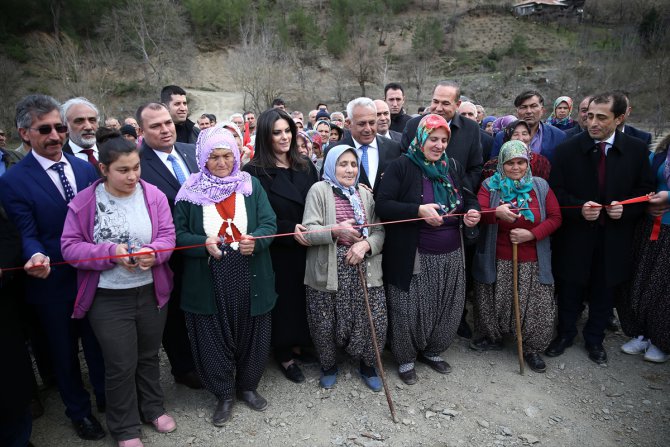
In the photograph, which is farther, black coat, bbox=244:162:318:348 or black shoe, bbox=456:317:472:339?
black shoe, bbox=456:317:472:339

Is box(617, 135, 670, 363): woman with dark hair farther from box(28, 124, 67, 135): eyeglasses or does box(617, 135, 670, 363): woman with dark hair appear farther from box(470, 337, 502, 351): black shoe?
box(28, 124, 67, 135): eyeglasses

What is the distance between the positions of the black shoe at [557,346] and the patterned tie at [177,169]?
3810 millimetres

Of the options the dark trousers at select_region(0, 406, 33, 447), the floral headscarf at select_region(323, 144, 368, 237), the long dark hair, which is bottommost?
the dark trousers at select_region(0, 406, 33, 447)

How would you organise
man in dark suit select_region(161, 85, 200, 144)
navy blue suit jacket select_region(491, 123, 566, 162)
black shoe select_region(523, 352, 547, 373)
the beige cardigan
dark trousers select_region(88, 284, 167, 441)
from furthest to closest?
1. man in dark suit select_region(161, 85, 200, 144)
2. navy blue suit jacket select_region(491, 123, 566, 162)
3. black shoe select_region(523, 352, 547, 373)
4. the beige cardigan
5. dark trousers select_region(88, 284, 167, 441)

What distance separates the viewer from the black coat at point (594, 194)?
3.48 metres

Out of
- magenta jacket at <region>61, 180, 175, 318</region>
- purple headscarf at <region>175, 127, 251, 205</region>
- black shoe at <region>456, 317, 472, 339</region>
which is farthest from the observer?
black shoe at <region>456, 317, 472, 339</region>

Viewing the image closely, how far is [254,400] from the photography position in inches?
127

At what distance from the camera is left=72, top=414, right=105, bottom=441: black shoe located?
9.60ft

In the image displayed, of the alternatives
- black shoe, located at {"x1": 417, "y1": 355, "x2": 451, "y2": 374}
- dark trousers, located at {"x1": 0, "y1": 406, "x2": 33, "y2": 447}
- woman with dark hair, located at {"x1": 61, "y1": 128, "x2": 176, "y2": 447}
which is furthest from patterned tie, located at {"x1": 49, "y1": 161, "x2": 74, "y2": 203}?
black shoe, located at {"x1": 417, "y1": 355, "x2": 451, "y2": 374}

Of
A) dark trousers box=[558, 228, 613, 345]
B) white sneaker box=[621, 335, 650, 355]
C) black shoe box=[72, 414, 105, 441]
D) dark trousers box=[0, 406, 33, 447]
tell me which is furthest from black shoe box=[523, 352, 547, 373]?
dark trousers box=[0, 406, 33, 447]

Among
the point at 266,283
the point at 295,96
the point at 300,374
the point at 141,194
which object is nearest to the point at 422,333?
the point at 300,374

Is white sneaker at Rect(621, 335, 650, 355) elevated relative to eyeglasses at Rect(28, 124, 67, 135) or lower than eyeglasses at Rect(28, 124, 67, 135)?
lower

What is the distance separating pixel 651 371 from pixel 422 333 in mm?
2190

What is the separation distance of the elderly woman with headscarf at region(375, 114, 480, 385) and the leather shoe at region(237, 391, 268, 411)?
1.20 m
